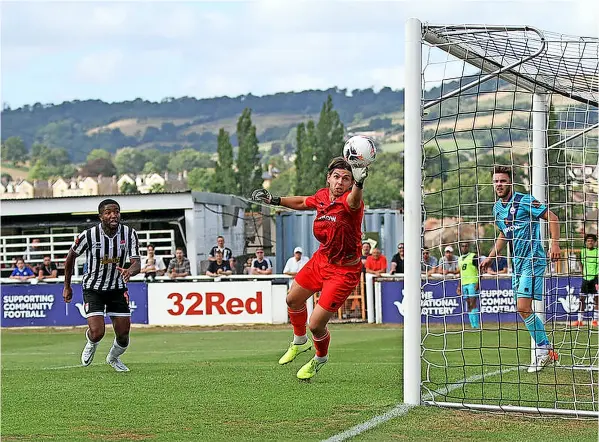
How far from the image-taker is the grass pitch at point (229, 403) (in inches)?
333

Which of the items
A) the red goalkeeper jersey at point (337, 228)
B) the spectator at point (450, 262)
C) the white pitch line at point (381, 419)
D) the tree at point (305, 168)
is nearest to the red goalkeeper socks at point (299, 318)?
the red goalkeeper jersey at point (337, 228)

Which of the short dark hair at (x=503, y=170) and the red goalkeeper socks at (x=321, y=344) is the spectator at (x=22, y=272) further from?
the short dark hair at (x=503, y=170)

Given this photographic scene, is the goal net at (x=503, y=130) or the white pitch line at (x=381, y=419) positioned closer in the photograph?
the white pitch line at (x=381, y=419)

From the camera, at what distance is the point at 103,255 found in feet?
44.5

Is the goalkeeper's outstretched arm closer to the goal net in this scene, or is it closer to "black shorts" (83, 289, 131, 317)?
the goal net

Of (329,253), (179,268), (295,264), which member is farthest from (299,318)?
(179,268)

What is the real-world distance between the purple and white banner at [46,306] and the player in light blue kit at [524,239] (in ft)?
50.9

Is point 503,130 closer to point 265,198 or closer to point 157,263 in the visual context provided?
point 265,198

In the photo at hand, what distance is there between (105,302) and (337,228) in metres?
4.20

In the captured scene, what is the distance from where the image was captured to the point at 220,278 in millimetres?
27062

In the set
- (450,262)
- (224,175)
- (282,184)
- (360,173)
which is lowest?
(450,262)

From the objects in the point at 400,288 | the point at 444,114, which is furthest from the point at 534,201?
the point at 400,288

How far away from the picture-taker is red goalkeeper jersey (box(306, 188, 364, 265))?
10.8 m

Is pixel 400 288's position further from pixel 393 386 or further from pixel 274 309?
pixel 393 386
